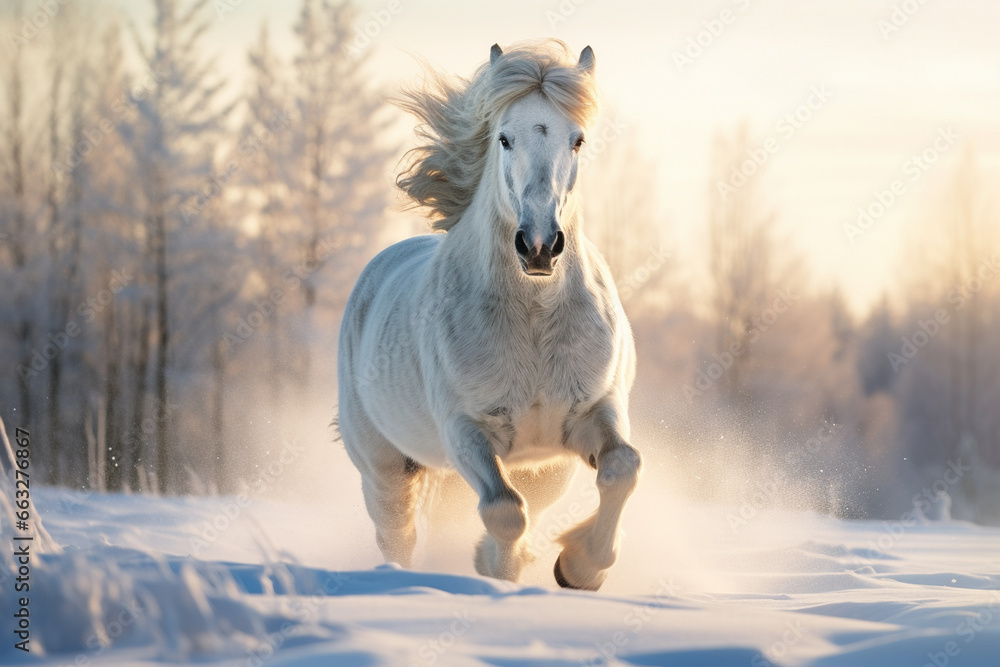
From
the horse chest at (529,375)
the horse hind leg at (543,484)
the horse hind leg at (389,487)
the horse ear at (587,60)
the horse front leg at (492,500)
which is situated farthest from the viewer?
the horse hind leg at (389,487)

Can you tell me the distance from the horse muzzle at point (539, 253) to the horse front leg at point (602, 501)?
2.97ft

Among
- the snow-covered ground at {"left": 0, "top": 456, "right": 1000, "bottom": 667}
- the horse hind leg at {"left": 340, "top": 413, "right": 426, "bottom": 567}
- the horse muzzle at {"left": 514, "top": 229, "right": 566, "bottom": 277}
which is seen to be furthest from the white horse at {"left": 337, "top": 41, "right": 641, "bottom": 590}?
the snow-covered ground at {"left": 0, "top": 456, "right": 1000, "bottom": 667}

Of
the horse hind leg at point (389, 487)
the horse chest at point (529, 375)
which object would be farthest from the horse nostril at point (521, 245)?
the horse hind leg at point (389, 487)

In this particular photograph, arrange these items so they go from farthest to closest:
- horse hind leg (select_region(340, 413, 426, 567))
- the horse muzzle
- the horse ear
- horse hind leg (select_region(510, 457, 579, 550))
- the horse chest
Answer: horse hind leg (select_region(340, 413, 426, 567)) → horse hind leg (select_region(510, 457, 579, 550)) → the horse ear → the horse chest → the horse muzzle

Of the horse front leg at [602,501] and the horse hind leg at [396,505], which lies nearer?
the horse front leg at [602,501]

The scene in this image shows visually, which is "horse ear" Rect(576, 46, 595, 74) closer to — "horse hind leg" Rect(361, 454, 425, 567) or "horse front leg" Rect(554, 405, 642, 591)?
"horse front leg" Rect(554, 405, 642, 591)

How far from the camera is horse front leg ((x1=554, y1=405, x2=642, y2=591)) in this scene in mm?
3721

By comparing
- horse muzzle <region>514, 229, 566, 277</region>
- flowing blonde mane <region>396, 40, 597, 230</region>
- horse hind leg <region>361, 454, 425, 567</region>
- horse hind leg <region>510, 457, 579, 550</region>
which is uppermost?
flowing blonde mane <region>396, 40, 597, 230</region>

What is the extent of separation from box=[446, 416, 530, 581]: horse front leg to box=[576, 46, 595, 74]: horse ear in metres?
1.72

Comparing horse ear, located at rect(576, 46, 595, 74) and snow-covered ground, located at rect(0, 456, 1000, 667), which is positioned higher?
horse ear, located at rect(576, 46, 595, 74)

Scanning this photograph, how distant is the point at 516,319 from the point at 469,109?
121 cm

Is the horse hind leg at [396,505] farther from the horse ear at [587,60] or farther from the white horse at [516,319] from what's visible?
the horse ear at [587,60]

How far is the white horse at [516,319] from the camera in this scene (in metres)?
3.65

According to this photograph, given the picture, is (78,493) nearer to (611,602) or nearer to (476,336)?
(476,336)
